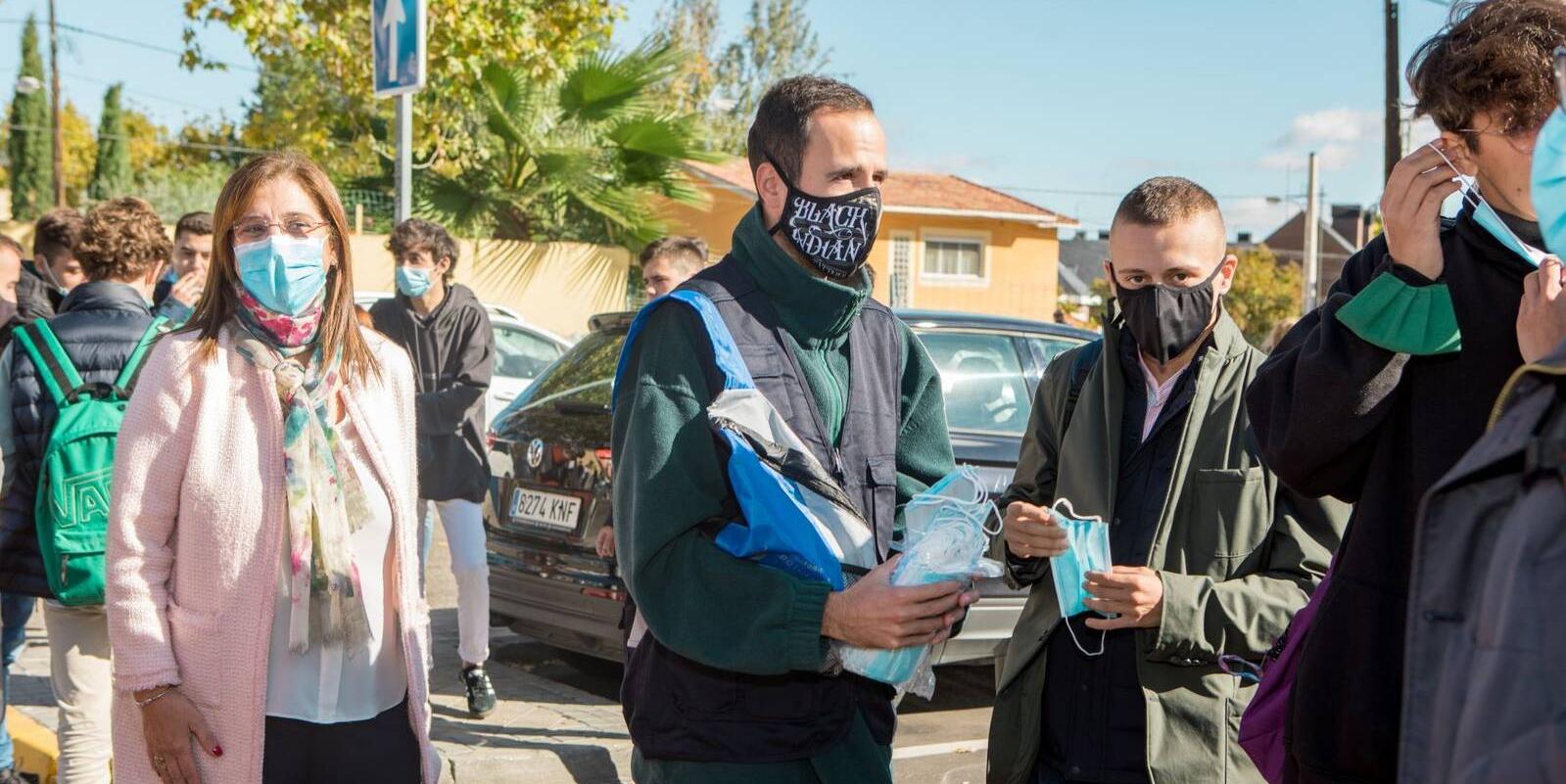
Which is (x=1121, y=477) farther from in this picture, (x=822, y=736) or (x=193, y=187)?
(x=193, y=187)

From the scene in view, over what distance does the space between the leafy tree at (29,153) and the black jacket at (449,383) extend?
151 feet

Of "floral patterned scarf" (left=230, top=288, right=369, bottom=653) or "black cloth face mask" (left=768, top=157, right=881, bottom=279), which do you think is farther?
"floral patterned scarf" (left=230, top=288, right=369, bottom=653)

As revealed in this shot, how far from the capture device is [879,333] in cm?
272

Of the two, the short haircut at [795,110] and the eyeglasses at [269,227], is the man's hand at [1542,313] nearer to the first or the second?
the short haircut at [795,110]

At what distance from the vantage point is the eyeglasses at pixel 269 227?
9.85 ft

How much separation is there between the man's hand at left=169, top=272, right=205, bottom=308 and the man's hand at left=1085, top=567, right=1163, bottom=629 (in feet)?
14.5

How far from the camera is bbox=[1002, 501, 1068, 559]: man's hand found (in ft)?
9.02

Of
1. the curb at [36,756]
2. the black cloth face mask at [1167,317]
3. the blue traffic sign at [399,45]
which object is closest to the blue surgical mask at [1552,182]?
the black cloth face mask at [1167,317]

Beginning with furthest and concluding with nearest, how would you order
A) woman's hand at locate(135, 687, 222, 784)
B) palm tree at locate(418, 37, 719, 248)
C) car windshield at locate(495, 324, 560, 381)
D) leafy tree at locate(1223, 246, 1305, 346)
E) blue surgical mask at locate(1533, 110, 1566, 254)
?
1. leafy tree at locate(1223, 246, 1305, 346)
2. palm tree at locate(418, 37, 719, 248)
3. car windshield at locate(495, 324, 560, 381)
4. woman's hand at locate(135, 687, 222, 784)
5. blue surgical mask at locate(1533, 110, 1566, 254)

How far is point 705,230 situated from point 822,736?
3103cm

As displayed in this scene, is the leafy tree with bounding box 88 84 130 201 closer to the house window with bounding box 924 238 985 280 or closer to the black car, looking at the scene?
the house window with bounding box 924 238 985 280

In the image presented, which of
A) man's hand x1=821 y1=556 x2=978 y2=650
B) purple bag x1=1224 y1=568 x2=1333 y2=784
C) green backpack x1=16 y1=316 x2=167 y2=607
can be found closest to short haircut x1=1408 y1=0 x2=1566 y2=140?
purple bag x1=1224 y1=568 x2=1333 y2=784

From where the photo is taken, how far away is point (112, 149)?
147 ft

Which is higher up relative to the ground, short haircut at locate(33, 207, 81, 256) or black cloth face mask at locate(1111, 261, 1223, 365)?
short haircut at locate(33, 207, 81, 256)
